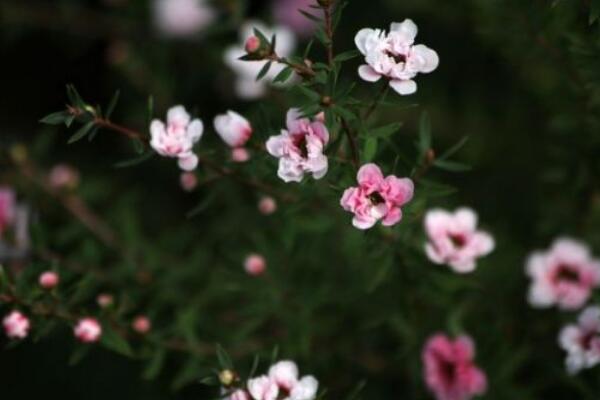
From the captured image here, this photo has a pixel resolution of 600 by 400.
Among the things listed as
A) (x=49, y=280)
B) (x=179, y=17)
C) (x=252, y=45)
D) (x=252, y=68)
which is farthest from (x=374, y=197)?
(x=179, y=17)

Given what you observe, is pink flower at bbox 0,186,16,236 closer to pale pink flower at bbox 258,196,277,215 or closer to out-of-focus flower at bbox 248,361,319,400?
pale pink flower at bbox 258,196,277,215

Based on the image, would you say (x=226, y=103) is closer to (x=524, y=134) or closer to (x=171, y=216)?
(x=171, y=216)

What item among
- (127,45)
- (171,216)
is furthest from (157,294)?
(127,45)

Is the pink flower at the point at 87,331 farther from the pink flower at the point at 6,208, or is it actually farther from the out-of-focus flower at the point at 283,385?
the pink flower at the point at 6,208

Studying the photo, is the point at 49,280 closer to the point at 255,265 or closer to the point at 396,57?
the point at 255,265

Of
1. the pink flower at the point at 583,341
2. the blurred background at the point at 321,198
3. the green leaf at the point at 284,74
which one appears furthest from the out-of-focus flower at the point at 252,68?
the pink flower at the point at 583,341
